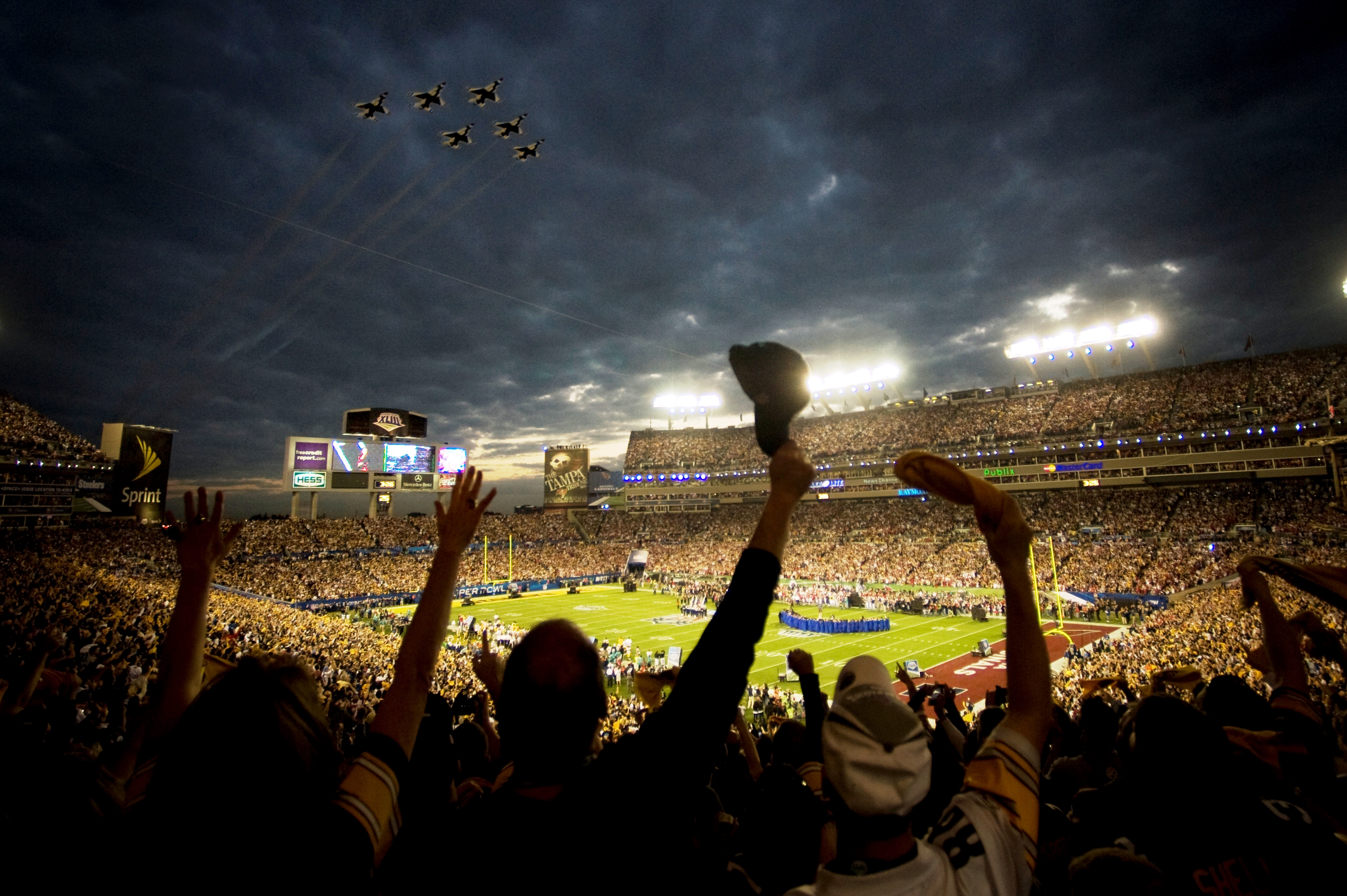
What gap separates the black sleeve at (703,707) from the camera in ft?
4.56

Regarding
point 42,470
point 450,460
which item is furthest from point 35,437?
point 450,460

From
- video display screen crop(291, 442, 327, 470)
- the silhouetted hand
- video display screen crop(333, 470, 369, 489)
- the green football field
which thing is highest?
video display screen crop(291, 442, 327, 470)

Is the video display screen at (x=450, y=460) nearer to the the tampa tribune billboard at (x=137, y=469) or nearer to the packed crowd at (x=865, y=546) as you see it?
the packed crowd at (x=865, y=546)

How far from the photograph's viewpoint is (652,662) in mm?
24719

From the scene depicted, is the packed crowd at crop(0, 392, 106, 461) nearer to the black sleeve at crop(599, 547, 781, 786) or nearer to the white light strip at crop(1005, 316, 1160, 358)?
the black sleeve at crop(599, 547, 781, 786)

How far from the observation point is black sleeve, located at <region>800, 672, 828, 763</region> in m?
3.15

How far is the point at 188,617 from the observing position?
8.13ft

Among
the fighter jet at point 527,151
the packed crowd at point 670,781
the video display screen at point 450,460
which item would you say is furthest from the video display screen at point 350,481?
the packed crowd at point 670,781

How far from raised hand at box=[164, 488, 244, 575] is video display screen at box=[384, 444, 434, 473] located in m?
66.5

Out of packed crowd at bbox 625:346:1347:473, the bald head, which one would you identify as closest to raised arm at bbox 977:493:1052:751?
the bald head

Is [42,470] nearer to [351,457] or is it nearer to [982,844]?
[351,457]

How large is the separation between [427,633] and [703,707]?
3.58 feet

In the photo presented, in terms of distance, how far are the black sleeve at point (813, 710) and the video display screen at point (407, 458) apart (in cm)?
6719

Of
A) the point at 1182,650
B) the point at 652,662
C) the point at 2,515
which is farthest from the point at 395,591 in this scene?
the point at 1182,650
